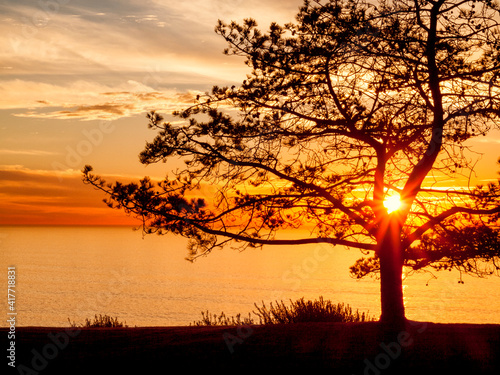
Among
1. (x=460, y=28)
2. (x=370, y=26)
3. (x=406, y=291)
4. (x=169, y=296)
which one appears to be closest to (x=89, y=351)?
(x=370, y=26)

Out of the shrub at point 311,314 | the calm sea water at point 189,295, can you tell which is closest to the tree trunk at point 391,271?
the shrub at point 311,314

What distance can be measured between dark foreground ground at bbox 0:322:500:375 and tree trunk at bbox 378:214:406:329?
0.33 metres

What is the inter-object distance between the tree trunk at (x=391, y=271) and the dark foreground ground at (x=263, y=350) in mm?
333

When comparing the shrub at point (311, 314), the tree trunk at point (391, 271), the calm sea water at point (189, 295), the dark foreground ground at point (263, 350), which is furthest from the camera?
the calm sea water at point (189, 295)

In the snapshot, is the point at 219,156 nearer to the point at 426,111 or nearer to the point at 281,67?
the point at 281,67

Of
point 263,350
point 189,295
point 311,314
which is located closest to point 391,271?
point 311,314

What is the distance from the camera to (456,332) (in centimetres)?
1061

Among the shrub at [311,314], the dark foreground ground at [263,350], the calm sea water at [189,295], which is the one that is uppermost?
the calm sea water at [189,295]

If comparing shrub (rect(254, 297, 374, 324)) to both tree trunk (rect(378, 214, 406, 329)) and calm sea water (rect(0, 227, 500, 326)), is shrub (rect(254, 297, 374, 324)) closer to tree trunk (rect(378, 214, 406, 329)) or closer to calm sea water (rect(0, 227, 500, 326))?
tree trunk (rect(378, 214, 406, 329))

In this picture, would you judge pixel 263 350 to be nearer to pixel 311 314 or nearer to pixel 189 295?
pixel 311 314

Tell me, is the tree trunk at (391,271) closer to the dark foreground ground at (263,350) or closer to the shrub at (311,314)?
the dark foreground ground at (263,350)

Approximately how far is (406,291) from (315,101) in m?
67.5

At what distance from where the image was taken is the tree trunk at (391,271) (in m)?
10.9

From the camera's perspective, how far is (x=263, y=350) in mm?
9273
